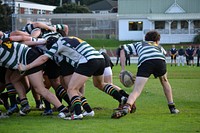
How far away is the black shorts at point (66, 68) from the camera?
12812 millimetres

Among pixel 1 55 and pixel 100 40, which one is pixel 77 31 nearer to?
pixel 100 40

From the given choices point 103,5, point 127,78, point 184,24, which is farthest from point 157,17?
point 127,78

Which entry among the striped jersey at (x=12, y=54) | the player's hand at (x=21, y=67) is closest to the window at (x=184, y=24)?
the striped jersey at (x=12, y=54)

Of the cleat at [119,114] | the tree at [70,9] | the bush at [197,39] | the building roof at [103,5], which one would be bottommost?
the bush at [197,39]

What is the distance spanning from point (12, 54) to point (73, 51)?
4.62 feet

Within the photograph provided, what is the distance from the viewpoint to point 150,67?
12797mm

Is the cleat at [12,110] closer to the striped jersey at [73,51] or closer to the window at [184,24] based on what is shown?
the striped jersey at [73,51]

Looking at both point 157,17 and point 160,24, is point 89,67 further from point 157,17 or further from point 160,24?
point 160,24

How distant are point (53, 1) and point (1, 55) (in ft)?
408

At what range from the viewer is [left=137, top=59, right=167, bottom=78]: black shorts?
502 inches

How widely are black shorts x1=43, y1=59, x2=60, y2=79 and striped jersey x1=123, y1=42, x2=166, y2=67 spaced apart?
1.68m

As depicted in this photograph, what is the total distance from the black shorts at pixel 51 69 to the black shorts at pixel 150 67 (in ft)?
6.37

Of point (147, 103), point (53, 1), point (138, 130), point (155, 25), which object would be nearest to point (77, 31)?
point (155, 25)

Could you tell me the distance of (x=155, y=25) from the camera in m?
95.9
